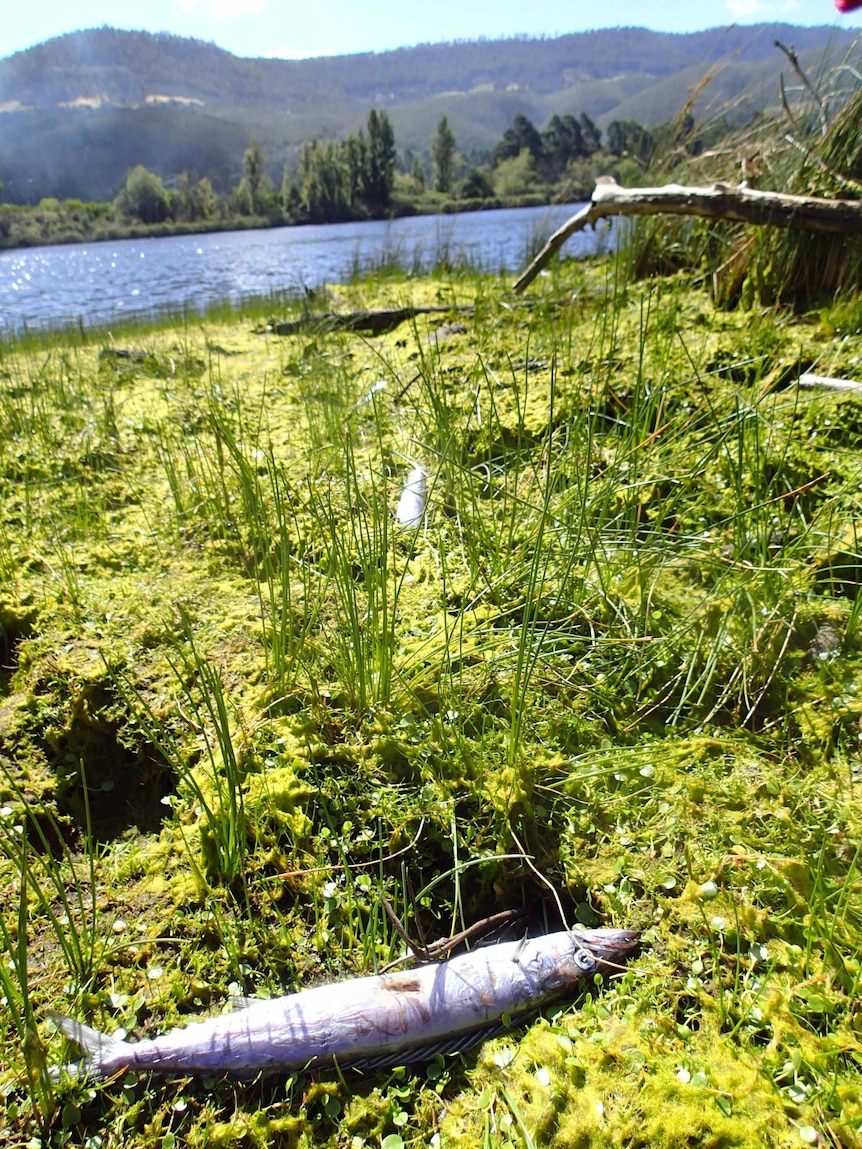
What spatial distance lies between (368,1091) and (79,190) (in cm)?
→ 13800

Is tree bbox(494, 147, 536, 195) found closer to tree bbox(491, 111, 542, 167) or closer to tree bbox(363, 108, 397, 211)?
tree bbox(363, 108, 397, 211)

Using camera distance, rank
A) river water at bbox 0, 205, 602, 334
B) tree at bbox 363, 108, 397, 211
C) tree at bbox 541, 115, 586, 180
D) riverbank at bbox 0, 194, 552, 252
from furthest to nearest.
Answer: tree at bbox 541, 115, 586, 180, tree at bbox 363, 108, 397, 211, riverbank at bbox 0, 194, 552, 252, river water at bbox 0, 205, 602, 334

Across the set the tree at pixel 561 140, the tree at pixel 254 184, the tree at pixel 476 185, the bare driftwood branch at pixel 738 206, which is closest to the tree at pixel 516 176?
the tree at pixel 476 185

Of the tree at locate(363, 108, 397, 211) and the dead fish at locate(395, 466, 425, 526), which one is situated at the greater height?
the tree at locate(363, 108, 397, 211)

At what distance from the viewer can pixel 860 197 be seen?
3668 mm

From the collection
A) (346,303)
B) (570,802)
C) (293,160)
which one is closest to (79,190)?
(293,160)

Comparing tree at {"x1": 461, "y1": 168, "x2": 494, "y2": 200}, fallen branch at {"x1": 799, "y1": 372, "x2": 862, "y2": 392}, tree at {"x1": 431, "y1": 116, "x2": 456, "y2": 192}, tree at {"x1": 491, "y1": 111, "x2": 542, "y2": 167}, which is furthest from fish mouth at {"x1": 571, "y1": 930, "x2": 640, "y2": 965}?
tree at {"x1": 491, "y1": 111, "x2": 542, "y2": 167}

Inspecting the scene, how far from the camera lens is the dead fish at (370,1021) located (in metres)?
1.18

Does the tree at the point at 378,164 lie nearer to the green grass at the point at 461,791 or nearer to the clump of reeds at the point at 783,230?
the clump of reeds at the point at 783,230

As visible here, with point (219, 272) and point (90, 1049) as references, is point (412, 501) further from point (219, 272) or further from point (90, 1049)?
point (219, 272)

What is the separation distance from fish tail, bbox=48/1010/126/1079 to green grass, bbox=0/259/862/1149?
0.03m

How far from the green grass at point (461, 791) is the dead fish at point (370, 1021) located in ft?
0.13

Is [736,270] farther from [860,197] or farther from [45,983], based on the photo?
[45,983]

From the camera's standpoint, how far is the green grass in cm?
115
